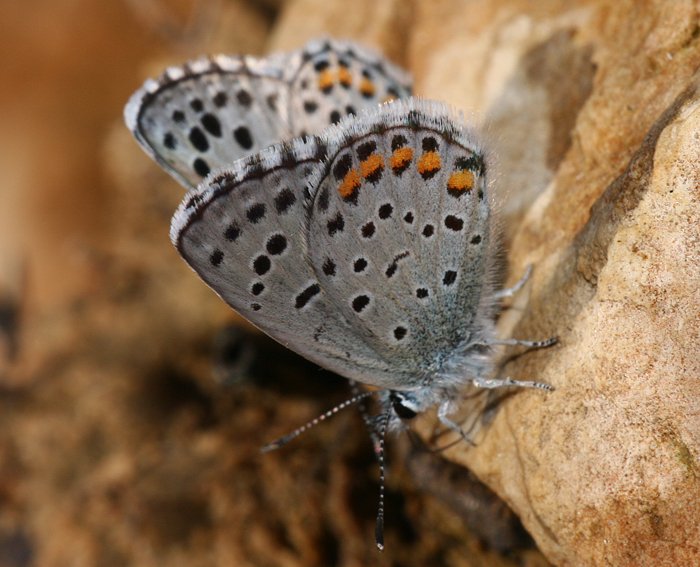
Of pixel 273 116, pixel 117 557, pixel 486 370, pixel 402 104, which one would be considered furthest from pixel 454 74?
pixel 117 557

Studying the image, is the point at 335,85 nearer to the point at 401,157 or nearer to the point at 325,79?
the point at 325,79

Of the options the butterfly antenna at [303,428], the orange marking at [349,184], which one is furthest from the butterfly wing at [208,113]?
the butterfly antenna at [303,428]

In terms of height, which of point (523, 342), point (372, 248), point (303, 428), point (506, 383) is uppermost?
point (372, 248)

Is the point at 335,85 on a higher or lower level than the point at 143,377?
higher

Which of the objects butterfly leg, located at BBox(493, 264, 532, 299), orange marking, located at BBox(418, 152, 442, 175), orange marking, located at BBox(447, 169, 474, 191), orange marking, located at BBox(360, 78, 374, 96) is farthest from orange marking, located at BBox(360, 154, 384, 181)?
orange marking, located at BBox(360, 78, 374, 96)

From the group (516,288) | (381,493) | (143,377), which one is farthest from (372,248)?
(143,377)

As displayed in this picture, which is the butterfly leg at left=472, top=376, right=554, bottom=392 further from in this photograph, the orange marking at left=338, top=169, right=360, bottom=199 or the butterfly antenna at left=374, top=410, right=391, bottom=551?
the orange marking at left=338, top=169, right=360, bottom=199
